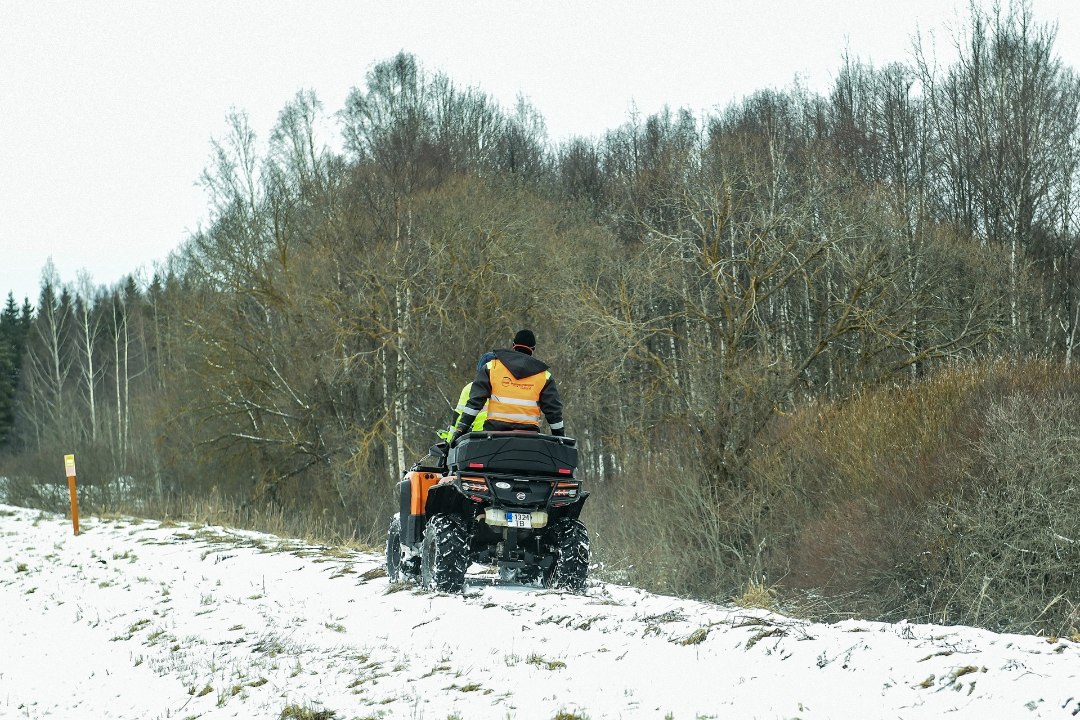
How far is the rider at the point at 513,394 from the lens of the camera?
9438 mm

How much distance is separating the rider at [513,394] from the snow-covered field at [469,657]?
4.81 feet

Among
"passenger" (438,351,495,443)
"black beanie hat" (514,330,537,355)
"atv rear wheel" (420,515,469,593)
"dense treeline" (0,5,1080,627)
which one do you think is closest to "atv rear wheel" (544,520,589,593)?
"atv rear wheel" (420,515,469,593)

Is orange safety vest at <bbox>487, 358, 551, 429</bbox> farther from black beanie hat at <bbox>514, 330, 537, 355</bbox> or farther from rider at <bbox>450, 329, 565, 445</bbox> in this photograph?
black beanie hat at <bbox>514, 330, 537, 355</bbox>

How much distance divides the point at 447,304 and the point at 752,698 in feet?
85.8

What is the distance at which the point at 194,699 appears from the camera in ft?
23.4

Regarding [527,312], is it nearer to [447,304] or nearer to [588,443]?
[447,304]

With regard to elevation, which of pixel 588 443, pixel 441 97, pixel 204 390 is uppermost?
pixel 441 97

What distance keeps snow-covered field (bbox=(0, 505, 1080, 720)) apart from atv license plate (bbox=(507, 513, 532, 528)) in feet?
1.87

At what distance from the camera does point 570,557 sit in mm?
9992

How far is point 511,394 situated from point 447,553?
4.90 feet

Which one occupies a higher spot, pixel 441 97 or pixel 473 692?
pixel 441 97

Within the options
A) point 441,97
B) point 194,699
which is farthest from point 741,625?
point 441,97

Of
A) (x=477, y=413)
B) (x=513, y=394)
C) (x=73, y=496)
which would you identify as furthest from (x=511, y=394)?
(x=73, y=496)

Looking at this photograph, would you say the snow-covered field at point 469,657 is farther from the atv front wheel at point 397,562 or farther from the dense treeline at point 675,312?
the dense treeline at point 675,312
